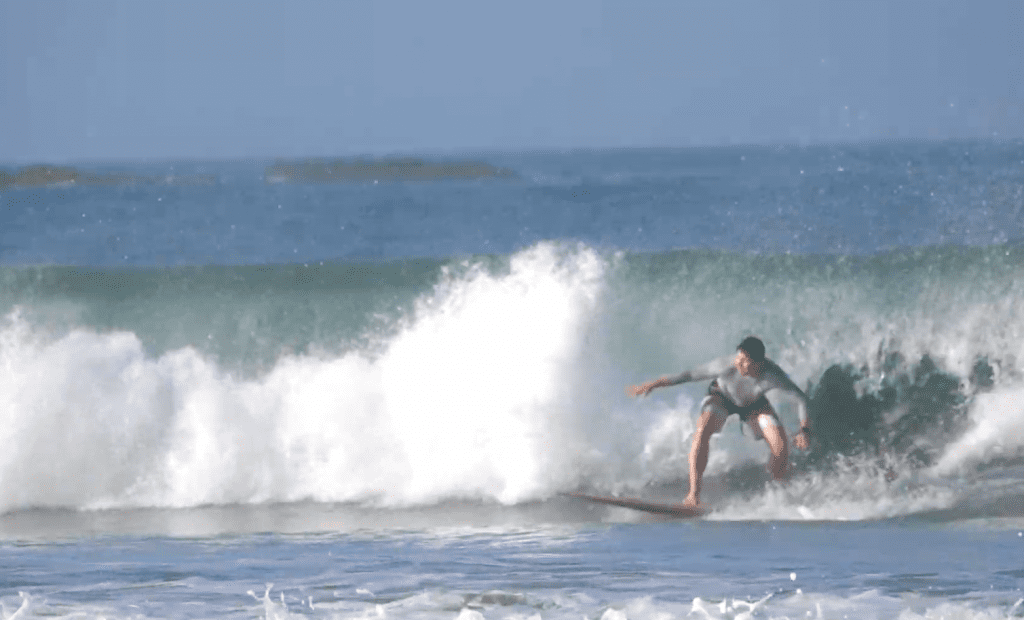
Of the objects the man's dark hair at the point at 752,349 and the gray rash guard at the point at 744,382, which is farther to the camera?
the gray rash guard at the point at 744,382

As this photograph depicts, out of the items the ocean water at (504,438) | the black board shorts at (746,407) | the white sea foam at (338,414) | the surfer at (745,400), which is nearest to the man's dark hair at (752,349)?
the surfer at (745,400)

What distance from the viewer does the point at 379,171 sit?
44719 millimetres

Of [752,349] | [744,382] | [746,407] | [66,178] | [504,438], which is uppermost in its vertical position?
[66,178]

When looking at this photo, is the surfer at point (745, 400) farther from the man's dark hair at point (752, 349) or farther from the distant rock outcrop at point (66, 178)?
the distant rock outcrop at point (66, 178)

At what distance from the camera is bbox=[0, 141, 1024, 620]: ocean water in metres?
6.51

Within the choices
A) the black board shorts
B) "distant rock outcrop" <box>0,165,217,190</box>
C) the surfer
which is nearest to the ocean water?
the surfer

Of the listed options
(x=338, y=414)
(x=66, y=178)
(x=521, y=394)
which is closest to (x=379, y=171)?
(x=66, y=178)

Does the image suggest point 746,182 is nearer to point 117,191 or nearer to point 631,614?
point 117,191

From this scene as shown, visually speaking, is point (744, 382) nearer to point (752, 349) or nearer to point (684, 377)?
point (752, 349)

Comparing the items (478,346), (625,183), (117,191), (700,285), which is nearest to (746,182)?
(625,183)

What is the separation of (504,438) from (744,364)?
6.77 ft

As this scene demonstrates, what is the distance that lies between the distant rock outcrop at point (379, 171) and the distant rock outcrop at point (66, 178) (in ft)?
9.67

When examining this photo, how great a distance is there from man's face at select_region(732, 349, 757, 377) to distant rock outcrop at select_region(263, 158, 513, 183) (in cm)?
3194

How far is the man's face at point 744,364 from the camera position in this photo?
26.8ft
